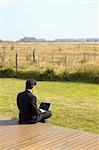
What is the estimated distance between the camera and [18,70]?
859 inches

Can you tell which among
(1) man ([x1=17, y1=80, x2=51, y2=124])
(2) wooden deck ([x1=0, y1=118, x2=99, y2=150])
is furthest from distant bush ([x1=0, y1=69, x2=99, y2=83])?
(2) wooden deck ([x1=0, y1=118, x2=99, y2=150])

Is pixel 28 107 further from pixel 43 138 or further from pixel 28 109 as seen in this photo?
pixel 43 138

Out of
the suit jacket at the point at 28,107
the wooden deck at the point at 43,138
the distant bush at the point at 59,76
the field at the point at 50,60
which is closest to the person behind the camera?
the wooden deck at the point at 43,138

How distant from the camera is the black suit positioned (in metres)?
7.88

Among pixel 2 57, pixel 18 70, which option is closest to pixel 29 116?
pixel 18 70

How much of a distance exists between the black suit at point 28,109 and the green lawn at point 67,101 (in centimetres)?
139

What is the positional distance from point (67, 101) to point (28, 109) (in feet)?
16.6

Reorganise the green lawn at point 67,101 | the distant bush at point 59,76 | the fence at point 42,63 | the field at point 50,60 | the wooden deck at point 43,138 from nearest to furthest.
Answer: the wooden deck at point 43,138 → the green lawn at point 67,101 → the distant bush at point 59,76 → the fence at point 42,63 → the field at point 50,60

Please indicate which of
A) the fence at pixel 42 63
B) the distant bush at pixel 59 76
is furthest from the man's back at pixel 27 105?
the fence at pixel 42 63

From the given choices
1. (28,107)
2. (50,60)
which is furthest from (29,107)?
(50,60)

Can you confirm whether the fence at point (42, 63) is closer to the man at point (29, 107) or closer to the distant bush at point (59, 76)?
the distant bush at point (59, 76)

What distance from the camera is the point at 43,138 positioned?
22.5 ft

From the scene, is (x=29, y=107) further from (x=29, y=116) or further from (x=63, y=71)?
(x=63, y=71)

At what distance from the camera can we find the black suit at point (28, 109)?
7883mm
